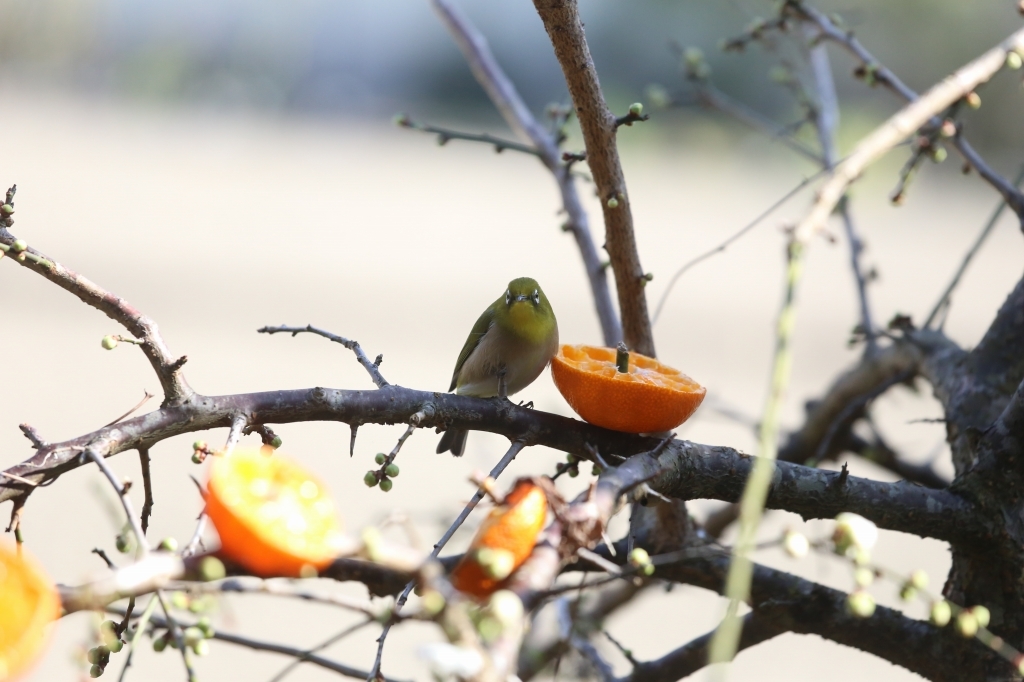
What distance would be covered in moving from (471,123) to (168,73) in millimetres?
5531

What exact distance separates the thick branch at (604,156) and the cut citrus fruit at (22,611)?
1160 mm

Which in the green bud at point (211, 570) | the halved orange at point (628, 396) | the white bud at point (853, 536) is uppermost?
the halved orange at point (628, 396)

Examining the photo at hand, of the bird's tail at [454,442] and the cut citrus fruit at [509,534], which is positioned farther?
the bird's tail at [454,442]

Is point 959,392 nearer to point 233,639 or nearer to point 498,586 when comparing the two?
point 498,586

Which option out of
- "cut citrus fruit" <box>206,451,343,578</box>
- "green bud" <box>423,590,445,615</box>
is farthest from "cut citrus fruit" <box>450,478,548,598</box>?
"green bud" <box>423,590,445,615</box>

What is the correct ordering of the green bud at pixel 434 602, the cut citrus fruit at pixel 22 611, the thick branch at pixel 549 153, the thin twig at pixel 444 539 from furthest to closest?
the thick branch at pixel 549 153 → the thin twig at pixel 444 539 → the cut citrus fruit at pixel 22 611 → the green bud at pixel 434 602

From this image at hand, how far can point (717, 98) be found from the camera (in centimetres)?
318

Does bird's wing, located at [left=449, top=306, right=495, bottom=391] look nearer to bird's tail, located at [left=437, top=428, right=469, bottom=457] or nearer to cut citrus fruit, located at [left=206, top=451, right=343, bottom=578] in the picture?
bird's tail, located at [left=437, top=428, right=469, bottom=457]

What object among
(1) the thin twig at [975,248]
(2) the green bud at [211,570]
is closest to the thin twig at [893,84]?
(1) the thin twig at [975,248]

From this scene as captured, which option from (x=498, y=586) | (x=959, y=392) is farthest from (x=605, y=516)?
(x=959, y=392)

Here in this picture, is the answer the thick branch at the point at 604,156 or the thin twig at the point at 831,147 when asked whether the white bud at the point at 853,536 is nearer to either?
the thick branch at the point at 604,156

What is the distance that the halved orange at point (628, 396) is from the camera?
1524 mm

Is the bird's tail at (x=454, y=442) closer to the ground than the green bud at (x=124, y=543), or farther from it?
farther from it

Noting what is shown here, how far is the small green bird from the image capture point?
270 centimetres
